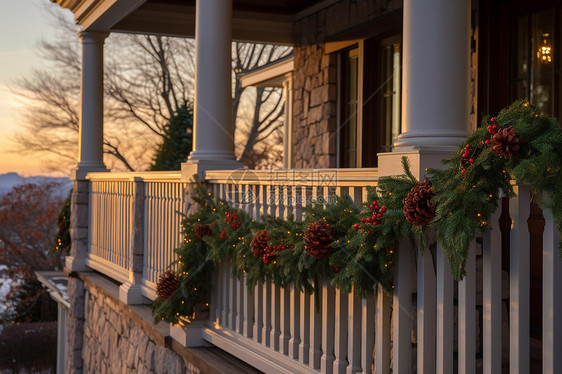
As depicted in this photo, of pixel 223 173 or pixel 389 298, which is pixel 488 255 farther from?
pixel 223 173

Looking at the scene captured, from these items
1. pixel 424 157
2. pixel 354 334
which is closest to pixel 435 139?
pixel 424 157

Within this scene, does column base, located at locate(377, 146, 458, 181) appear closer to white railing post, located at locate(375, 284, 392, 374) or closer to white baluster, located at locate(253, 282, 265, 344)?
white railing post, located at locate(375, 284, 392, 374)

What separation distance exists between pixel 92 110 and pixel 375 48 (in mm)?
3675

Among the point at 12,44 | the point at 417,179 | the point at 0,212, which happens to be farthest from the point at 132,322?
the point at 12,44

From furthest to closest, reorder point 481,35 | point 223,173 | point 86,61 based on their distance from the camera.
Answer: point 86,61, point 481,35, point 223,173

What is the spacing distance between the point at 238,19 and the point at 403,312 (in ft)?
20.7

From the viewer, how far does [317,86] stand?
820cm

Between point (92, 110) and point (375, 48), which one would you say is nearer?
point (375, 48)

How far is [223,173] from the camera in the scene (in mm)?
4535

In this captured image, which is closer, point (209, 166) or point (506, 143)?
point (506, 143)

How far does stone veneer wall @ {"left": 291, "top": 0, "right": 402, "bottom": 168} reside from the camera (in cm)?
771

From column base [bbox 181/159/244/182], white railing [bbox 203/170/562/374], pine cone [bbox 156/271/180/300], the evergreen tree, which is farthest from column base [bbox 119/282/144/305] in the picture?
the evergreen tree

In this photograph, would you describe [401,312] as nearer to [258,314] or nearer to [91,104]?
[258,314]

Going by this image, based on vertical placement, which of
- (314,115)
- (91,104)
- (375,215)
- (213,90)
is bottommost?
(375,215)
